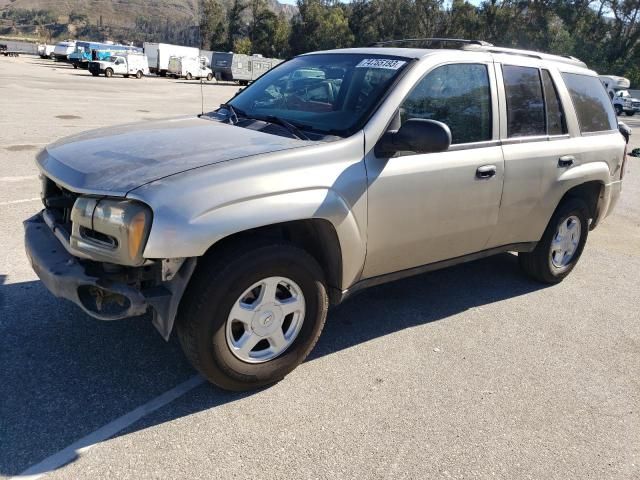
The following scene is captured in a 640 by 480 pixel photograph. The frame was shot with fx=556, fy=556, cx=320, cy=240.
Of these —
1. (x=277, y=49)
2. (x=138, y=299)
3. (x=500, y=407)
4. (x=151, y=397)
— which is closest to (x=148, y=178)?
(x=138, y=299)

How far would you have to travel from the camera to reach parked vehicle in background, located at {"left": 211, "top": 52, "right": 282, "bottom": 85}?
45781mm

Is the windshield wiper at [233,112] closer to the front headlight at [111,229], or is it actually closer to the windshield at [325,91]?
the windshield at [325,91]

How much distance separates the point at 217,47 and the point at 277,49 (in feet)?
50.2

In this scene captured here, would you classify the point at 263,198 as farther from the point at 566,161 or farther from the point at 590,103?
the point at 590,103

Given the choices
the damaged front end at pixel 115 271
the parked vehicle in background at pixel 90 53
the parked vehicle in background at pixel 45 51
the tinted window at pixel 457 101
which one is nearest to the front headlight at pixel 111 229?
the damaged front end at pixel 115 271

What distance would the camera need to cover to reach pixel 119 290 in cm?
262

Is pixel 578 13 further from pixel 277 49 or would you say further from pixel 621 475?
pixel 621 475

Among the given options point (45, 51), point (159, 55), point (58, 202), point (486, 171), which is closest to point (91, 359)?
point (58, 202)

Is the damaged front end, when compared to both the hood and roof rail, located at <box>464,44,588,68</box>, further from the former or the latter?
roof rail, located at <box>464,44,588,68</box>

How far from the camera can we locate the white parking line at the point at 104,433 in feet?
7.91

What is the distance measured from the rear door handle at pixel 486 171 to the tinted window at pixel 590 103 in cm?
136

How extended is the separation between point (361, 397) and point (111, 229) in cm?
162

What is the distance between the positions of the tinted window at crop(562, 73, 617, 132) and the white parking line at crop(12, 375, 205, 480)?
3.75 metres

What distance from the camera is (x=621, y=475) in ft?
8.92
